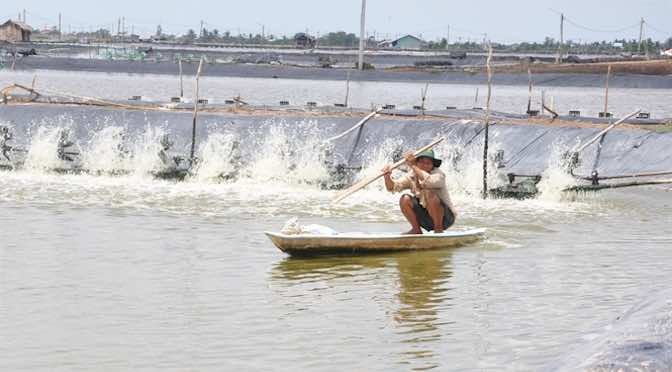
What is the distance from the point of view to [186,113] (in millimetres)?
28484

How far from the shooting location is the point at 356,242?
14.1m

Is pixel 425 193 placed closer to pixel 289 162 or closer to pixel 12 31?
pixel 289 162

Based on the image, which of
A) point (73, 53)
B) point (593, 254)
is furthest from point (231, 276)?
point (73, 53)

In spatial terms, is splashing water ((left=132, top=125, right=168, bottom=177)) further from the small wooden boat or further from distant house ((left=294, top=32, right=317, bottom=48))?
distant house ((left=294, top=32, right=317, bottom=48))

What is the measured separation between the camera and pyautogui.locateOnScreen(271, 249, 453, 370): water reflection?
10430mm

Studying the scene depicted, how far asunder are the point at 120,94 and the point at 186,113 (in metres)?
23.9

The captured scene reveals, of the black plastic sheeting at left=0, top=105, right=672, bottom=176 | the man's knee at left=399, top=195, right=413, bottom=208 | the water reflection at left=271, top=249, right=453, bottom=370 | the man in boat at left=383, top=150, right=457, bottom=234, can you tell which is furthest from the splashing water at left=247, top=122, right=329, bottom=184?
the water reflection at left=271, top=249, right=453, bottom=370

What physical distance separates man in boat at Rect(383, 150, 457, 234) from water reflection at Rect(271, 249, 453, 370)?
379 mm

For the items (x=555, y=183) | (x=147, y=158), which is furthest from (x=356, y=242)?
(x=147, y=158)

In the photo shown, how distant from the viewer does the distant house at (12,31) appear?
92.1 m

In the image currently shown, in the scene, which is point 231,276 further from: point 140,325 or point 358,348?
point 358,348

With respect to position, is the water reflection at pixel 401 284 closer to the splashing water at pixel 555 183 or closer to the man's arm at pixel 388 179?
the man's arm at pixel 388 179

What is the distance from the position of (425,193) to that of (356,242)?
96cm

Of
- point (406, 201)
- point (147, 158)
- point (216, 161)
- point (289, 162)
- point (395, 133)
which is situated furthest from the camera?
point (395, 133)
